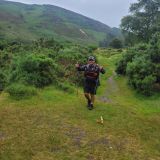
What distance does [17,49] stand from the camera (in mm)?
42094

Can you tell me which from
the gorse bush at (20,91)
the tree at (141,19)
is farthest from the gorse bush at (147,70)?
the tree at (141,19)

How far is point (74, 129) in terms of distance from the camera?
59.2ft

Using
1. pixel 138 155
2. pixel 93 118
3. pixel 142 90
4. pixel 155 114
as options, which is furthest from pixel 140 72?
pixel 138 155

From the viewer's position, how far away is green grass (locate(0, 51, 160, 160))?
15.3m

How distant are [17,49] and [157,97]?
19769 mm

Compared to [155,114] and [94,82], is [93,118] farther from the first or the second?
[155,114]

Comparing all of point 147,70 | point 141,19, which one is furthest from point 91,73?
point 141,19

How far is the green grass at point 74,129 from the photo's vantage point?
15.3 meters

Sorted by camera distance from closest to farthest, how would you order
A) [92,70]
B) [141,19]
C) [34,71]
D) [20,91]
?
[92,70], [20,91], [34,71], [141,19]

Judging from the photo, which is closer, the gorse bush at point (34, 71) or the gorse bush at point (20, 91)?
the gorse bush at point (20, 91)

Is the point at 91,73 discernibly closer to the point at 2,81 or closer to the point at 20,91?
the point at 20,91

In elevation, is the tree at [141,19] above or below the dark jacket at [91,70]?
above

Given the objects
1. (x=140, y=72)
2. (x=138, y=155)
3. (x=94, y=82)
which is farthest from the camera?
(x=140, y=72)

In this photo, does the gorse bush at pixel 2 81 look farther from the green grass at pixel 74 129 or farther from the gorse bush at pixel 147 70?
the gorse bush at pixel 147 70
